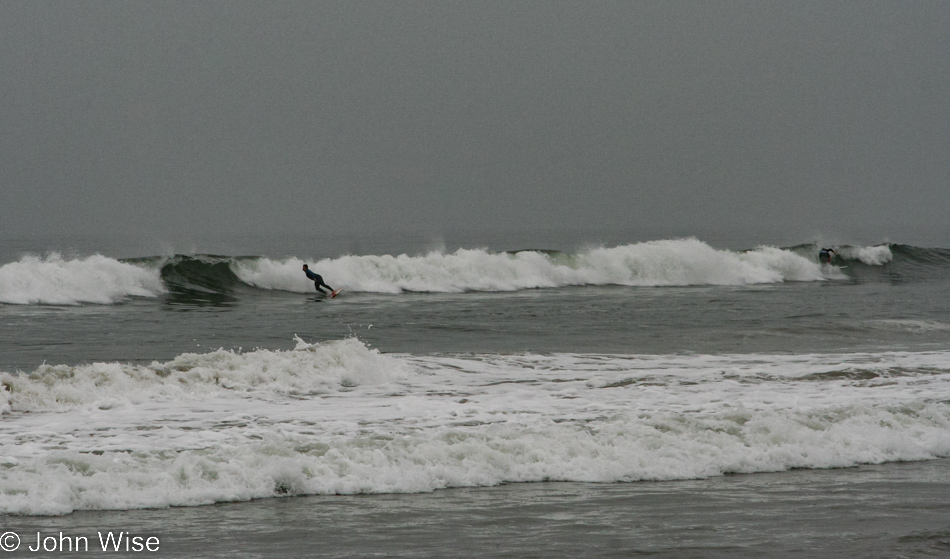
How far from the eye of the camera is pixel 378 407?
9883 millimetres

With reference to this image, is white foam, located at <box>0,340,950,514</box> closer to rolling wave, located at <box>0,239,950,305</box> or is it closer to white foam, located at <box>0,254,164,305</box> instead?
white foam, located at <box>0,254,164,305</box>

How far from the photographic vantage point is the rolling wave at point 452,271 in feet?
82.0

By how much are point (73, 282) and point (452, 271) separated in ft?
43.5

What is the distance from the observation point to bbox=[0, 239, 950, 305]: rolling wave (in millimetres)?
24984

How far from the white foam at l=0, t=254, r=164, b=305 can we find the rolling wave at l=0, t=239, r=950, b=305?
3cm

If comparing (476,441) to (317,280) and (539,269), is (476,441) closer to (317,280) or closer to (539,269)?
(317,280)

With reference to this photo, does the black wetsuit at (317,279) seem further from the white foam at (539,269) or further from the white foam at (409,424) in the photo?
the white foam at (409,424)

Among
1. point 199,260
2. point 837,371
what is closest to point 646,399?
point 837,371

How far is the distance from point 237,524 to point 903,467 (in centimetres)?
603

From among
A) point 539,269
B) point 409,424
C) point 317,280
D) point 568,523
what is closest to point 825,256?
point 539,269

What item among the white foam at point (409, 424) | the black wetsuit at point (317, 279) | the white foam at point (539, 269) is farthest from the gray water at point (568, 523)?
the white foam at point (539, 269)

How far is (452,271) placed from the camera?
108 feet

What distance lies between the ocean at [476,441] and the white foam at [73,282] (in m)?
5.04

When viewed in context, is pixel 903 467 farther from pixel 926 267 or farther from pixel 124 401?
pixel 926 267
